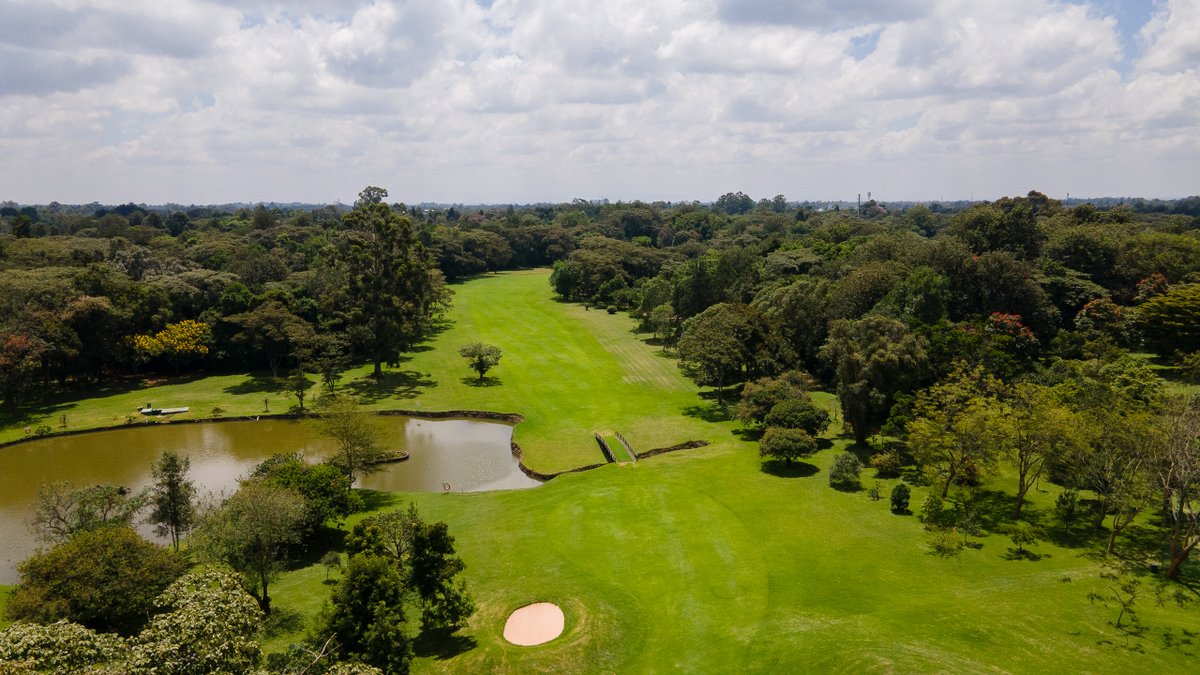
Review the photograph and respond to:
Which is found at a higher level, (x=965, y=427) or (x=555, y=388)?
(x=965, y=427)

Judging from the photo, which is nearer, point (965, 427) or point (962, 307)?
point (965, 427)

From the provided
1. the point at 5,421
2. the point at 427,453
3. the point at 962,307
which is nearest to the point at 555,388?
the point at 427,453

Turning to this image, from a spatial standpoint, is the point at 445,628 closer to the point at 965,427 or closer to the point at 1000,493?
the point at 965,427

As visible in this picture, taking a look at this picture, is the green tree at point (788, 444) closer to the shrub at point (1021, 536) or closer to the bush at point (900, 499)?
the bush at point (900, 499)

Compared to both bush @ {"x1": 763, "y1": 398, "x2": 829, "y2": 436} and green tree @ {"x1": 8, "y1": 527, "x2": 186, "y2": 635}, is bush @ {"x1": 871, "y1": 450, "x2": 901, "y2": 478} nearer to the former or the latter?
bush @ {"x1": 763, "y1": 398, "x2": 829, "y2": 436}

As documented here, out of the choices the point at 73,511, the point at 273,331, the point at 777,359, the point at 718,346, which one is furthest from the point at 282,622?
the point at 777,359

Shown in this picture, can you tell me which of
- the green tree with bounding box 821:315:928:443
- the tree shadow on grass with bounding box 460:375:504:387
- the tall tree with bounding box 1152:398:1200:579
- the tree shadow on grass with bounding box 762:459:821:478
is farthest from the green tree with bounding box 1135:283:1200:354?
the tree shadow on grass with bounding box 460:375:504:387

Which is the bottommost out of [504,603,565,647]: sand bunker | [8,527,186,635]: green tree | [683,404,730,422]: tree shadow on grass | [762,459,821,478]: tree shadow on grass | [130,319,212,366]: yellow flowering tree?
[504,603,565,647]: sand bunker
